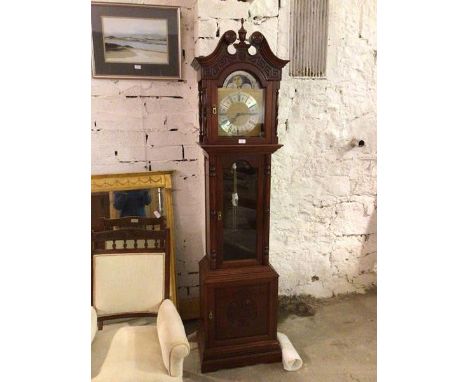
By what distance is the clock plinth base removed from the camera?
185 cm

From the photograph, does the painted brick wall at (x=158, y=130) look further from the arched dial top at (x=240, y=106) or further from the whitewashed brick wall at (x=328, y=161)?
the arched dial top at (x=240, y=106)

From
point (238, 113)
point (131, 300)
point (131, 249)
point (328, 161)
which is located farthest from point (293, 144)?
point (131, 300)

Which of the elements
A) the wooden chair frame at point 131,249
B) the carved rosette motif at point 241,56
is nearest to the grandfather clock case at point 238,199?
the carved rosette motif at point 241,56

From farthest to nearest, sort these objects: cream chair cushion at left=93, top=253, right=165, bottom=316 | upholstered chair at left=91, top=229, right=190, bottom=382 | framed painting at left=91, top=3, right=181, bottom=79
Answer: framed painting at left=91, top=3, right=181, bottom=79
cream chair cushion at left=93, top=253, right=165, bottom=316
upholstered chair at left=91, top=229, right=190, bottom=382

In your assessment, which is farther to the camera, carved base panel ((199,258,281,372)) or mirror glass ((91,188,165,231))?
mirror glass ((91,188,165,231))

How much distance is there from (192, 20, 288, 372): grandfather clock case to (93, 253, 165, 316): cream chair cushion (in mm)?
275

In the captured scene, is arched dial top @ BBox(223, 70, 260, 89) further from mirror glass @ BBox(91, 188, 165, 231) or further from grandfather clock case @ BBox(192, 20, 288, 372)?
mirror glass @ BBox(91, 188, 165, 231)

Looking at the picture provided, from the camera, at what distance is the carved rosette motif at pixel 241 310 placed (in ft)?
6.14

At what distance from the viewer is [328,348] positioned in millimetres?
2037

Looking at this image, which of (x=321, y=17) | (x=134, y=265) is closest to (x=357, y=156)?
(x=321, y=17)

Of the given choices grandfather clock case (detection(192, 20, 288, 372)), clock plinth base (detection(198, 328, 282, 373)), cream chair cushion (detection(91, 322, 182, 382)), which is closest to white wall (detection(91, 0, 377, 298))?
grandfather clock case (detection(192, 20, 288, 372))
